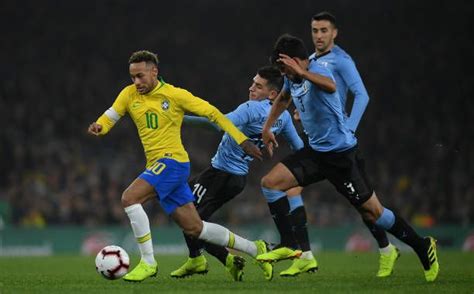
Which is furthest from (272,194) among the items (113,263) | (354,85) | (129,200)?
(113,263)

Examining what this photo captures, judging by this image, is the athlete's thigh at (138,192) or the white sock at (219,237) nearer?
the athlete's thigh at (138,192)

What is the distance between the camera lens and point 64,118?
958 inches

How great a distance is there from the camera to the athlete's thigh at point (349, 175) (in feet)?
28.5

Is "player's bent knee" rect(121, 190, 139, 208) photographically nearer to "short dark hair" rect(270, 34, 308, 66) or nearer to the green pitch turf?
the green pitch turf

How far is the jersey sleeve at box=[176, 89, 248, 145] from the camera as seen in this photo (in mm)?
8508

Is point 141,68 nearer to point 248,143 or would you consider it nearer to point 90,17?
point 248,143

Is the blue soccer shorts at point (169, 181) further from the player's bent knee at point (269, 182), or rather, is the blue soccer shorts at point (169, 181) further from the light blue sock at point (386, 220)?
the light blue sock at point (386, 220)

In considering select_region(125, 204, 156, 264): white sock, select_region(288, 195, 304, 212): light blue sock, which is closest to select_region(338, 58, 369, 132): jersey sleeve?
select_region(288, 195, 304, 212): light blue sock

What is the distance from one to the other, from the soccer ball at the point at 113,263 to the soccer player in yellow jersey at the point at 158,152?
9 centimetres

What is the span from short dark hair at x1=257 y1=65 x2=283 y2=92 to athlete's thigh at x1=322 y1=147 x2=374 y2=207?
1355mm

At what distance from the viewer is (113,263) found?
858cm

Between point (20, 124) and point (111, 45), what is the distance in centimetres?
366

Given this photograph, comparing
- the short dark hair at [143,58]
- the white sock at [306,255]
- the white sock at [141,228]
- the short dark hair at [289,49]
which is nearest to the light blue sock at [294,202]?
the white sock at [306,255]

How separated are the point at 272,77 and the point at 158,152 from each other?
5.73 ft
